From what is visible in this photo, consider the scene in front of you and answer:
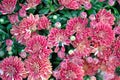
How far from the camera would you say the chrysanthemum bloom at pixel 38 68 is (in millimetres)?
2156

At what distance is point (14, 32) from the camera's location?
2244mm

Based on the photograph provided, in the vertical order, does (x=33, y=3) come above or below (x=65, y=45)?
above

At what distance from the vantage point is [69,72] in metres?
2.20

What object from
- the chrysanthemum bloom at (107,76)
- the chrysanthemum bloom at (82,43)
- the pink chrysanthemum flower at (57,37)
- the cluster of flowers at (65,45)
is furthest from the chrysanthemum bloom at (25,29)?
the chrysanthemum bloom at (107,76)

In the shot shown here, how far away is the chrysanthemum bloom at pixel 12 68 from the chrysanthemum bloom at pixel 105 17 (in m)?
0.62

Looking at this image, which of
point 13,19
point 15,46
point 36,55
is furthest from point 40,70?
point 13,19

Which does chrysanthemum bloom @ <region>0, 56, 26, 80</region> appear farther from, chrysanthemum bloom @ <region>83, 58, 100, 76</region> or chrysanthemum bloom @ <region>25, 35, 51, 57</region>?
chrysanthemum bloom @ <region>83, 58, 100, 76</region>

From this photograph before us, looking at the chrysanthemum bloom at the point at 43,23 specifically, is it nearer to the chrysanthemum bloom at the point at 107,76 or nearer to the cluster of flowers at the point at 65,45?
the cluster of flowers at the point at 65,45

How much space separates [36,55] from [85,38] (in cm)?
35

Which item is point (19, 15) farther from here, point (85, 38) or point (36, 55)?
point (85, 38)

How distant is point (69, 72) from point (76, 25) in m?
0.32

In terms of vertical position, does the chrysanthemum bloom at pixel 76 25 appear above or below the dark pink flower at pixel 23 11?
below

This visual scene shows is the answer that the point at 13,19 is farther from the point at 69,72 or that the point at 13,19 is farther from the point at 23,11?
the point at 69,72

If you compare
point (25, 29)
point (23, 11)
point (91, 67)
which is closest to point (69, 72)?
point (91, 67)
